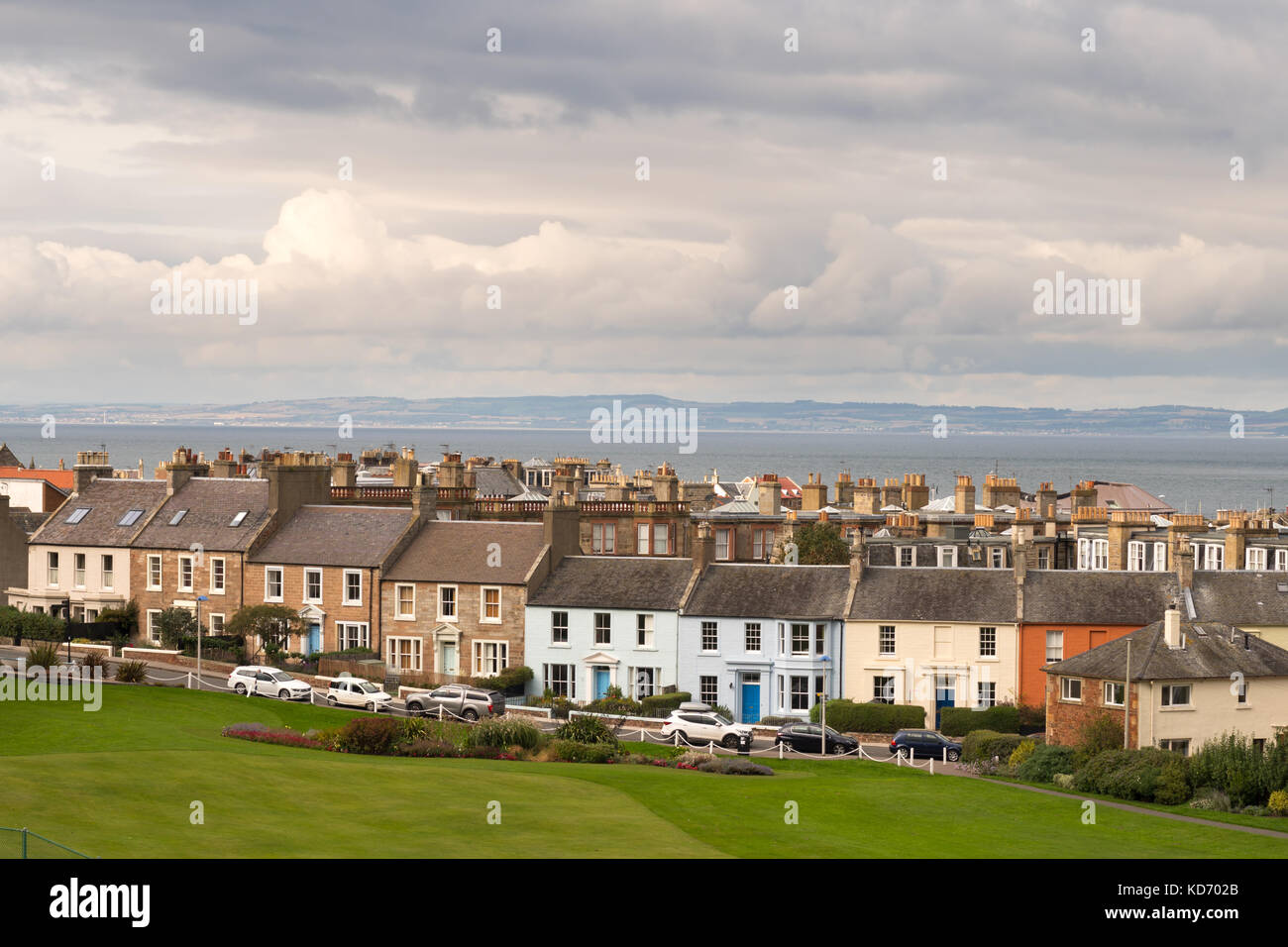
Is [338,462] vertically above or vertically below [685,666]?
above

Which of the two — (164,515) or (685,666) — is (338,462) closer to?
(164,515)

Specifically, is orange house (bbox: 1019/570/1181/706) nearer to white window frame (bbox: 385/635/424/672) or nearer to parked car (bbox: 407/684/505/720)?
parked car (bbox: 407/684/505/720)

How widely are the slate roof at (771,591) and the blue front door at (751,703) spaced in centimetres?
299

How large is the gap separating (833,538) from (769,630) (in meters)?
15.6

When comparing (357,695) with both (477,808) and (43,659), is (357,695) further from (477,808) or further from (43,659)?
(477,808)

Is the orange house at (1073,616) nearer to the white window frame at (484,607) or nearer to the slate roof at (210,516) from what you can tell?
the white window frame at (484,607)

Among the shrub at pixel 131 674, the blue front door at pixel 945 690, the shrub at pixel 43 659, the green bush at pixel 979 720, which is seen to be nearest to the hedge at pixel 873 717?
the green bush at pixel 979 720

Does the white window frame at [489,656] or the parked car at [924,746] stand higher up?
the white window frame at [489,656]

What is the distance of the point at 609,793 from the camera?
4312 cm

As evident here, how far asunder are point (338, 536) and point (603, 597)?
1463 centimetres

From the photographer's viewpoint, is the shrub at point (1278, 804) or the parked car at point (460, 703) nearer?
the shrub at point (1278, 804)

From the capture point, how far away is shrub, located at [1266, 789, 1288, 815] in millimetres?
47531

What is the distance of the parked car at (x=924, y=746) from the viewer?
57.5 m
